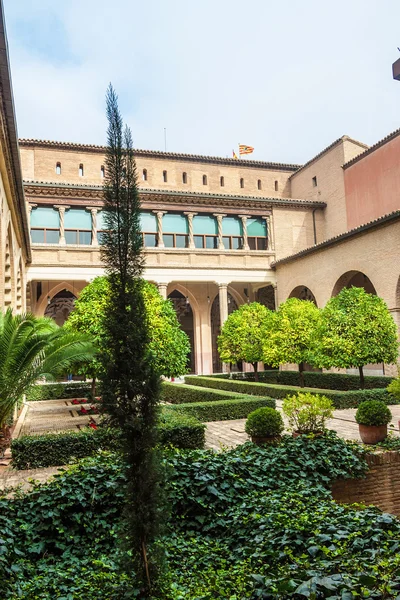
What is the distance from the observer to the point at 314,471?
5859 mm

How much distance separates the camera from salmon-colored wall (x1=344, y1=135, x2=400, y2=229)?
2152 cm

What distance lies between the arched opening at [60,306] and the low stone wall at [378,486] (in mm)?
22264

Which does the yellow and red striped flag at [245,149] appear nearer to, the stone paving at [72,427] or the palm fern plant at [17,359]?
the stone paving at [72,427]

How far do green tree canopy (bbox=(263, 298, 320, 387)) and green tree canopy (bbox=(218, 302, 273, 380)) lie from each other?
7.07ft

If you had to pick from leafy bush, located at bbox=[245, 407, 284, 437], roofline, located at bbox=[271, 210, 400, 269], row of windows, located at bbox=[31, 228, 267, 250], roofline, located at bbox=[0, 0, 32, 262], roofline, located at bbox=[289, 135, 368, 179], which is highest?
roofline, located at bbox=[289, 135, 368, 179]

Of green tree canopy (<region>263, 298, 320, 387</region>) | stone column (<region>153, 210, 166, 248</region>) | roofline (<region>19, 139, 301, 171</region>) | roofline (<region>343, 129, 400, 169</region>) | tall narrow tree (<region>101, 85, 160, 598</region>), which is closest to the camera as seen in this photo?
tall narrow tree (<region>101, 85, 160, 598</region>)

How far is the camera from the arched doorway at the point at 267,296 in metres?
28.1

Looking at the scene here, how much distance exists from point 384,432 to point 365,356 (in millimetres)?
5980

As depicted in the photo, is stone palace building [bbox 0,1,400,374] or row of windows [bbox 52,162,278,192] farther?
row of windows [bbox 52,162,278,192]

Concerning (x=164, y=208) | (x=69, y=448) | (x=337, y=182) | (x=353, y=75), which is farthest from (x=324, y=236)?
(x=69, y=448)

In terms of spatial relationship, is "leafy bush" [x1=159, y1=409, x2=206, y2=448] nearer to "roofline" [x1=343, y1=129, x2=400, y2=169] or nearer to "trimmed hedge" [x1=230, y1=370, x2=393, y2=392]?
"trimmed hedge" [x1=230, y1=370, x2=393, y2=392]

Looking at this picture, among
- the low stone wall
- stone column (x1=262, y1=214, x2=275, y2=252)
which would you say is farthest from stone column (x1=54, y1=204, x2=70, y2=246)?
the low stone wall

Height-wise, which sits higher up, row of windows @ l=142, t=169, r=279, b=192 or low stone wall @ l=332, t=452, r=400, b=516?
row of windows @ l=142, t=169, r=279, b=192

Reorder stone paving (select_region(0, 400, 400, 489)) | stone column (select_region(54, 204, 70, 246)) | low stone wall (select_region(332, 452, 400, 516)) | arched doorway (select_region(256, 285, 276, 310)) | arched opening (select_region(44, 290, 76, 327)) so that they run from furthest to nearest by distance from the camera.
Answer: arched doorway (select_region(256, 285, 276, 310)) → arched opening (select_region(44, 290, 76, 327)) → stone column (select_region(54, 204, 70, 246)) → stone paving (select_region(0, 400, 400, 489)) → low stone wall (select_region(332, 452, 400, 516))
